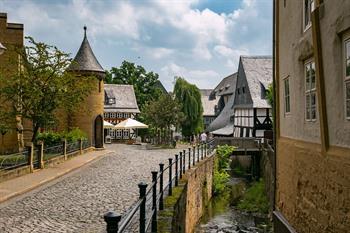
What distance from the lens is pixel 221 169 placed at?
28.5 m

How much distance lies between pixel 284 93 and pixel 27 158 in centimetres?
1101

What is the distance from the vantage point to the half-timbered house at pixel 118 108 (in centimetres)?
5491

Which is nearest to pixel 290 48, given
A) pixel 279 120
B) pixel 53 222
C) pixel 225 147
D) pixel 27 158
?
pixel 279 120

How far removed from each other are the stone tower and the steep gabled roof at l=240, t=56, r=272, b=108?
543 inches

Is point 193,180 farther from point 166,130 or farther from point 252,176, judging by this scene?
point 166,130

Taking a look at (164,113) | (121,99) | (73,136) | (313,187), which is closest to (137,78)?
(121,99)

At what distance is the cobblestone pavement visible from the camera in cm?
926

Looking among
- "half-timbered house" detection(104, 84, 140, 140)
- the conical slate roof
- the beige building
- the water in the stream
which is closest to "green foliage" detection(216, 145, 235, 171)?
the water in the stream

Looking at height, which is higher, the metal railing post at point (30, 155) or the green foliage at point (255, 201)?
the metal railing post at point (30, 155)

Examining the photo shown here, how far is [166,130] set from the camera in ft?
140

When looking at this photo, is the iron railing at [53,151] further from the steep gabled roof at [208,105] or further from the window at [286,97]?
the steep gabled roof at [208,105]

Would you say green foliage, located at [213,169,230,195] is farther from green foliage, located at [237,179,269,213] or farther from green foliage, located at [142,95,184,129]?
green foliage, located at [142,95,184,129]

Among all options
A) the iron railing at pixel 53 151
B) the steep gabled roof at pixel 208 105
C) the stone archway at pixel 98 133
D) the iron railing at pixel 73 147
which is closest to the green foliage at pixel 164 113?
the stone archway at pixel 98 133

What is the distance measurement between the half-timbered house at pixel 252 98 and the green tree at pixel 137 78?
2474 cm
